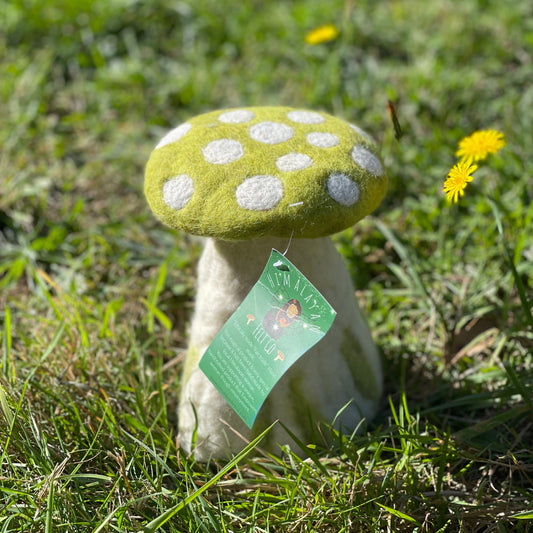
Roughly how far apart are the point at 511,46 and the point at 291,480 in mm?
2841

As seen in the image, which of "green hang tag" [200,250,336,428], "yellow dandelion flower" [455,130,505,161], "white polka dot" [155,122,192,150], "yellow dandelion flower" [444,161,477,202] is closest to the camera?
"green hang tag" [200,250,336,428]

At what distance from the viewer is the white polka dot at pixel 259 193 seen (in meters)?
1.21

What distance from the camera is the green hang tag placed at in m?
1.17

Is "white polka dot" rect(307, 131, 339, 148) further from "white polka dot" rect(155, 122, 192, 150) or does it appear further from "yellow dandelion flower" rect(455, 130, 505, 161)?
"yellow dandelion flower" rect(455, 130, 505, 161)

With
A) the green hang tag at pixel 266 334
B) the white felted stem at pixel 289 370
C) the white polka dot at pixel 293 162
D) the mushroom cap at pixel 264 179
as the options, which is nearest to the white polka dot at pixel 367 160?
the mushroom cap at pixel 264 179

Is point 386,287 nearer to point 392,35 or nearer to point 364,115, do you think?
point 364,115

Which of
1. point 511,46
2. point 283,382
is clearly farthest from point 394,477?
point 511,46

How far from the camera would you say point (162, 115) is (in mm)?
3135

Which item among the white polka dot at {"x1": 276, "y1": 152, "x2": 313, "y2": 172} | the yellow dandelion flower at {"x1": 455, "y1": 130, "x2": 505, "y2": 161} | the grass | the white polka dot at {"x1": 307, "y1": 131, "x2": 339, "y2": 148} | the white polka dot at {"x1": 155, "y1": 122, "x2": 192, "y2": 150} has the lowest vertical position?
the grass

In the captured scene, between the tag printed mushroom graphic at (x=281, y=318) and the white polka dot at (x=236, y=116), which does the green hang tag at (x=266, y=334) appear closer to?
the tag printed mushroom graphic at (x=281, y=318)

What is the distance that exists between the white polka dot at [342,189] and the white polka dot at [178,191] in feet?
0.99

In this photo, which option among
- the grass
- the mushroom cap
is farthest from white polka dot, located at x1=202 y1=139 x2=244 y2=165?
the grass

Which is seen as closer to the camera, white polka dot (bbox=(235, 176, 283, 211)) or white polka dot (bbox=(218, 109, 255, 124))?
white polka dot (bbox=(235, 176, 283, 211))

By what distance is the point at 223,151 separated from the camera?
1309mm
